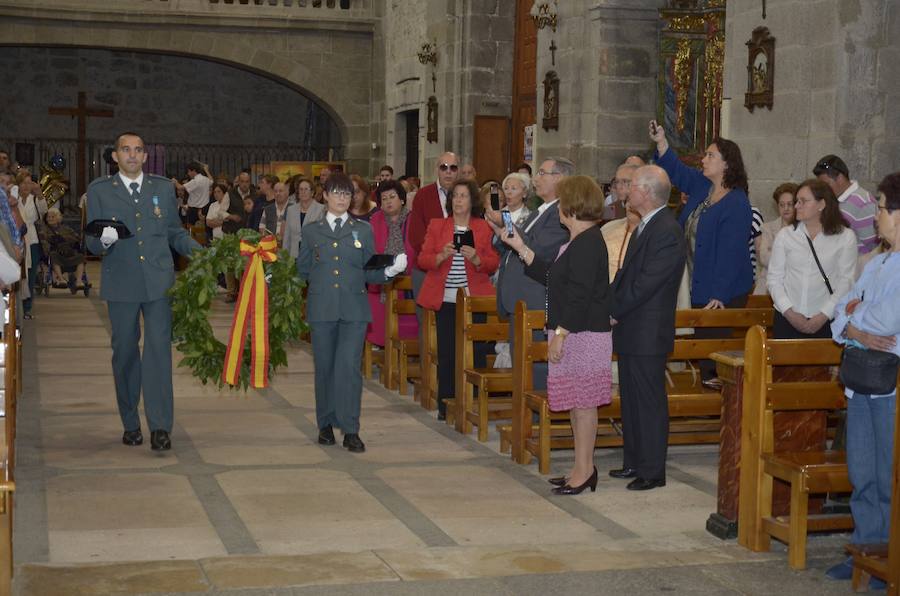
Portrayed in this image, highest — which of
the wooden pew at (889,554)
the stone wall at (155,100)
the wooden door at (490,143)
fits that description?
the stone wall at (155,100)

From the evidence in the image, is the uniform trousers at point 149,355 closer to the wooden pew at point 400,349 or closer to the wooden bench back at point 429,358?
the wooden bench back at point 429,358

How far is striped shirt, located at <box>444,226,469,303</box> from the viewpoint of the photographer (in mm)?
8727

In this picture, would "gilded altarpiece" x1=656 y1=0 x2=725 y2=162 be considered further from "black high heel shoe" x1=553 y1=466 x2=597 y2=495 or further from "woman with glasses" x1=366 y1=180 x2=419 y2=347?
"black high heel shoe" x1=553 y1=466 x2=597 y2=495

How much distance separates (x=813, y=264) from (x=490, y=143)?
1147 centimetres

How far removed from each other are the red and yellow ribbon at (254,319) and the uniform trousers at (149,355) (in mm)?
359

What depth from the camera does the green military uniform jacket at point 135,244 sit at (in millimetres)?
7582

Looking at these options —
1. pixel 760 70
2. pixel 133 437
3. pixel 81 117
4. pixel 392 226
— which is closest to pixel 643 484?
pixel 133 437

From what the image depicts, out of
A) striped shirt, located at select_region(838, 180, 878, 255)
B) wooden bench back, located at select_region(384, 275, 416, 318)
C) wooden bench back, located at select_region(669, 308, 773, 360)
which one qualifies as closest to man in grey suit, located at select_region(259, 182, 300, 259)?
wooden bench back, located at select_region(384, 275, 416, 318)

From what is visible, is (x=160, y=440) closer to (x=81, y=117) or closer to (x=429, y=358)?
(x=429, y=358)

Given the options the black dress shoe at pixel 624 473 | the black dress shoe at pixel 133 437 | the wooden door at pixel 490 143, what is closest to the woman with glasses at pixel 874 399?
the black dress shoe at pixel 624 473

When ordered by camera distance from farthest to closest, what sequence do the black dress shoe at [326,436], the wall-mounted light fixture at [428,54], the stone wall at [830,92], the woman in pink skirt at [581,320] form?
1. the wall-mounted light fixture at [428,54]
2. the stone wall at [830,92]
3. the black dress shoe at [326,436]
4. the woman in pink skirt at [581,320]

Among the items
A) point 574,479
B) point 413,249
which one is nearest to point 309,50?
point 413,249

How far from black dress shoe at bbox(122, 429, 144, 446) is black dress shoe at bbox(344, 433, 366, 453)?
1218mm

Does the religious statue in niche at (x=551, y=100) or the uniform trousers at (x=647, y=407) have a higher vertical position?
the religious statue in niche at (x=551, y=100)
